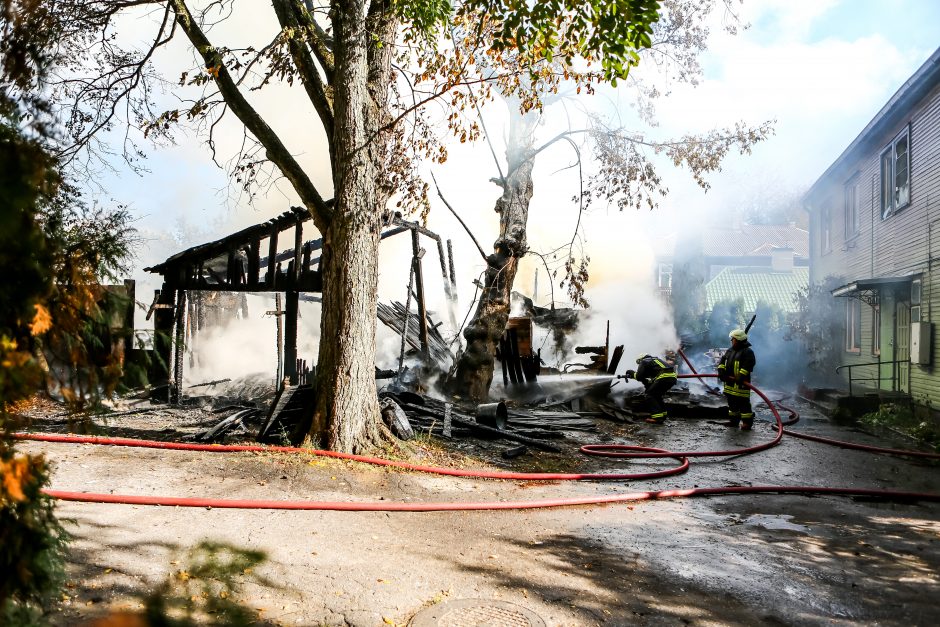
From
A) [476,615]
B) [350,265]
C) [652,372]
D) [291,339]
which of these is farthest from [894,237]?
[476,615]

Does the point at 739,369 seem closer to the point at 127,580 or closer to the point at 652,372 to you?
the point at 652,372

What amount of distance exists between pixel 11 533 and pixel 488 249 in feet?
113

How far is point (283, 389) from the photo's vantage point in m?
8.62

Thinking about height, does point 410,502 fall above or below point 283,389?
below

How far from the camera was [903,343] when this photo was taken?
15.5 metres

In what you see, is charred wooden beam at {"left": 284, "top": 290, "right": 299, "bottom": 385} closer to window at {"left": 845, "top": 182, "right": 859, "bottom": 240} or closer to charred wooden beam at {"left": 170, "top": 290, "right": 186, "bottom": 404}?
charred wooden beam at {"left": 170, "top": 290, "right": 186, "bottom": 404}

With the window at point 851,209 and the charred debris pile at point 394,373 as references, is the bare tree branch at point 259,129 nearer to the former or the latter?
the charred debris pile at point 394,373

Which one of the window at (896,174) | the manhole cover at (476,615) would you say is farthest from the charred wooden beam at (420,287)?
the window at (896,174)

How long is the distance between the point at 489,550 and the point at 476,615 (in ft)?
3.85

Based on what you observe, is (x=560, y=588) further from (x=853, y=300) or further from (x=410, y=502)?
(x=853, y=300)

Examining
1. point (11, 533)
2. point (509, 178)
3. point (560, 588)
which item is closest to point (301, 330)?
point (509, 178)

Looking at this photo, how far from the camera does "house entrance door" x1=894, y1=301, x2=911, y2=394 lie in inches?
589

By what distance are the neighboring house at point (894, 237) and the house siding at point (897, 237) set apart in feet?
0.07

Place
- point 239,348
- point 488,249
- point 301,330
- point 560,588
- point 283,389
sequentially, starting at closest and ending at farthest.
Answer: point 560,588, point 283,389, point 239,348, point 301,330, point 488,249
